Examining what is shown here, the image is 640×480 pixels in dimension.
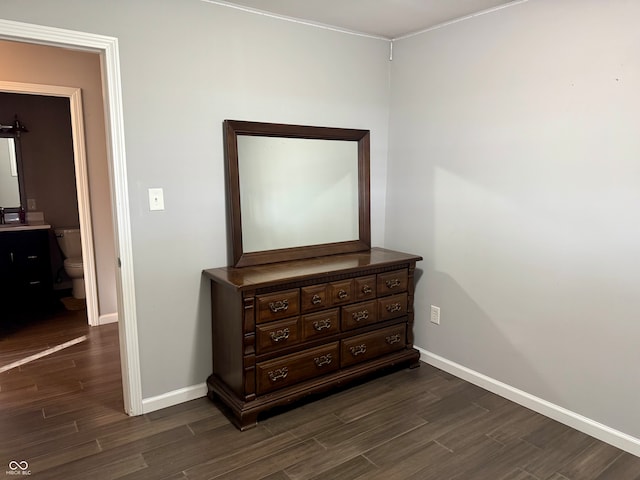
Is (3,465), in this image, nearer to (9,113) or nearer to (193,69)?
(193,69)

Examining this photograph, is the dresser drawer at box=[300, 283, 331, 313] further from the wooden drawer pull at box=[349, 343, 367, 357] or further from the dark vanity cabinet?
the dark vanity cabinet

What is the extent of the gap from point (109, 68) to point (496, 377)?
2.79 m

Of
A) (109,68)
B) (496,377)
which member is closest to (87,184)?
(109,68)

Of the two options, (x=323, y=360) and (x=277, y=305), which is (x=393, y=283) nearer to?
(x=323, y=360)

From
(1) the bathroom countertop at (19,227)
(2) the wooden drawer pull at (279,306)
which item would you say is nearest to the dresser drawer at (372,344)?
(2) the wooden drawer pull at (279,306)

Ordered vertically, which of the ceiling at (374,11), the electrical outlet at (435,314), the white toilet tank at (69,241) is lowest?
the electrical outlet at (435,314)

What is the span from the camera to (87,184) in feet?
12.6

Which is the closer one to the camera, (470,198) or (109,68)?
(109,68)

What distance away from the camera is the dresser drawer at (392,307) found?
113 inches

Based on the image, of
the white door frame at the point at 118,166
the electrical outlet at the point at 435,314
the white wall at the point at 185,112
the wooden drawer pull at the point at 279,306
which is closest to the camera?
the white door frame at the point at 118,166

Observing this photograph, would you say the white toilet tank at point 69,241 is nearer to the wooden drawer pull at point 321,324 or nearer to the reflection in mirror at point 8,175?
the reflection in mirror at point 8,175

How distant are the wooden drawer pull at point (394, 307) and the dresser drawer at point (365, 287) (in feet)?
0.54

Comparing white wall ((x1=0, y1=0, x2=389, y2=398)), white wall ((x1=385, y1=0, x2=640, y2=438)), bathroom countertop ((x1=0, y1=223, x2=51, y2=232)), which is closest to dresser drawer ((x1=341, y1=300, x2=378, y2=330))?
white wall ((x1=385, y1=0, x2=640, y2=438))

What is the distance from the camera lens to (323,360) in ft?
8.57
